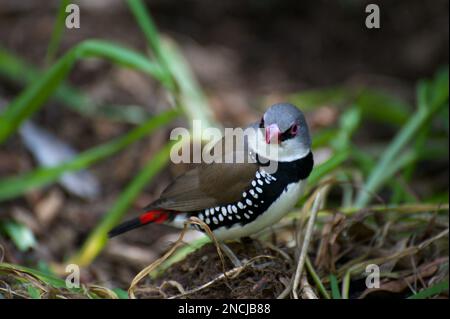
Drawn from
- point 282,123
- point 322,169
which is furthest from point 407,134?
point 282,123

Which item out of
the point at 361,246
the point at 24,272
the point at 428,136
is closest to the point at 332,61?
the point at 428,136

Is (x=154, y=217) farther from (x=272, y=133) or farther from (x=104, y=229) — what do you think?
(x=104, y=229)

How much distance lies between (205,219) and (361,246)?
936 millimetres

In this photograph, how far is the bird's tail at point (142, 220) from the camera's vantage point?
3732 mm

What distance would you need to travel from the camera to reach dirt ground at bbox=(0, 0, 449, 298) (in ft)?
18.2

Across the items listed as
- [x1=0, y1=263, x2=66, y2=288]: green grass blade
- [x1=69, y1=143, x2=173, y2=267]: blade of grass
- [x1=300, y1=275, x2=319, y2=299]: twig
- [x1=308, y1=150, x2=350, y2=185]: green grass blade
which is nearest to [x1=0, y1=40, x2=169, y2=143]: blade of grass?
[x1=69, y1=143, x2=173, y2=267]: blade of grass

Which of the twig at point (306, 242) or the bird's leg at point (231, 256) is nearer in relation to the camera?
the twig at point (306, 242)

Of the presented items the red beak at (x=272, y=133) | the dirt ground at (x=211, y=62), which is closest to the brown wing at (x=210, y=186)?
the red beak at (x=272, y=133)

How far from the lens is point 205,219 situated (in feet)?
11.9

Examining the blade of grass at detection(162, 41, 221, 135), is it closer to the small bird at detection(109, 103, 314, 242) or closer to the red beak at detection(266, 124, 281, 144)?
the small bird at detection(109, 103, 314, 242)

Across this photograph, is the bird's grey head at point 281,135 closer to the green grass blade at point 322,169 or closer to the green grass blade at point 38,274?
the green grass blade at point 322,169

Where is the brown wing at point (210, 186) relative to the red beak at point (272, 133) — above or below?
below
